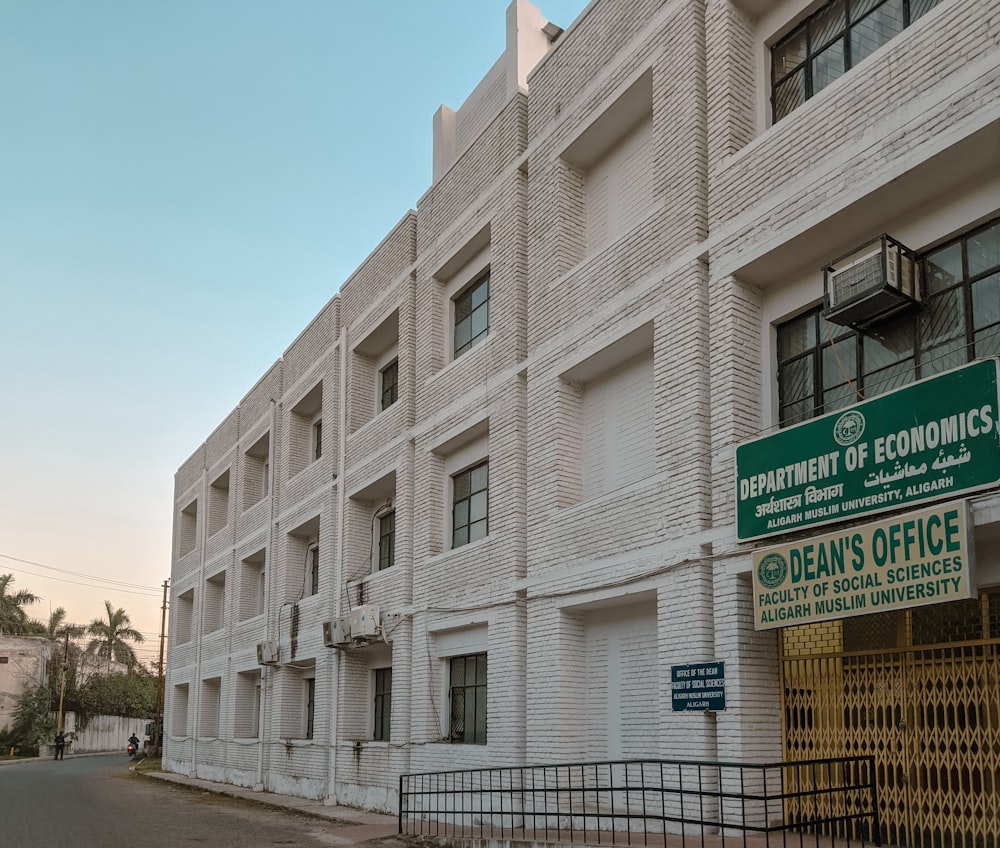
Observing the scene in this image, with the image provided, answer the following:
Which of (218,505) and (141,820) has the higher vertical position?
(218,505)

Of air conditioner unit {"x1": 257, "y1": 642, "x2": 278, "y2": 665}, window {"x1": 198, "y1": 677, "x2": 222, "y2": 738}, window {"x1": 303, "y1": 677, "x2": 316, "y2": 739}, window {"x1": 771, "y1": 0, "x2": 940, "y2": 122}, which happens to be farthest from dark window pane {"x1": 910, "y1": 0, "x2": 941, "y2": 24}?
window {"x1": 198, "y1": 677, "x2": 222, "y2": 738}

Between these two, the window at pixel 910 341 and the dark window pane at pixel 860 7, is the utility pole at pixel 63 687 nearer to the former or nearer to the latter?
the window at pixel 910 341

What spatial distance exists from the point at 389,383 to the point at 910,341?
14.5 m

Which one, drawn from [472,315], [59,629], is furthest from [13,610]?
[472,315]

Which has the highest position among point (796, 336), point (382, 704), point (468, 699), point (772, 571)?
point (796, 336)

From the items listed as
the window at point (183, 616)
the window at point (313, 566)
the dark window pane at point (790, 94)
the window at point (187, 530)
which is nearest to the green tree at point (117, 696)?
the window at point (183, 616)

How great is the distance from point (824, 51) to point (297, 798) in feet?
59.5

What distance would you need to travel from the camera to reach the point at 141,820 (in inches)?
753

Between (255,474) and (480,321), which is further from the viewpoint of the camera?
(255,474)

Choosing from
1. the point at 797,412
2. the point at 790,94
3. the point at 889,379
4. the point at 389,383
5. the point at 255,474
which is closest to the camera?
the point at 889,379

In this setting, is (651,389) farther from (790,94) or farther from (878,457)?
(878,457)

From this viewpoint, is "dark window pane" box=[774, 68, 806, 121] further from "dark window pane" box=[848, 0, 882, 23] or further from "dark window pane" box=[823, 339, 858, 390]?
"dark window pane" box=[823, 339, 858, 390]

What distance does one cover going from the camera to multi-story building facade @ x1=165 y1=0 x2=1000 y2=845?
9914 mm

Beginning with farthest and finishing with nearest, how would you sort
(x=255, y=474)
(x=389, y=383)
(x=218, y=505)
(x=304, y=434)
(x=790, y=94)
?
(x=218, y=505) < (x=255, y=474) < (x=304, y=434) < (x=389, y=383) < (x=790, y=94)
